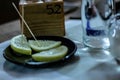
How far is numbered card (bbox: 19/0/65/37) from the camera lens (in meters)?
0.84

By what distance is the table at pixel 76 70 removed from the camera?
0.60 metres

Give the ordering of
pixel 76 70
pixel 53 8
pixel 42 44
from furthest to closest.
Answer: pixel 53 8, pixel 42 44, pixel 76 70

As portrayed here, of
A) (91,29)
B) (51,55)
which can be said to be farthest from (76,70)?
(91,29)

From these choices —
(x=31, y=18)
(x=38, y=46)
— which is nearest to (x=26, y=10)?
(x=31, y=18)

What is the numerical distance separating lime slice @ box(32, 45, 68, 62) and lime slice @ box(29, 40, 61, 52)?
24 mm

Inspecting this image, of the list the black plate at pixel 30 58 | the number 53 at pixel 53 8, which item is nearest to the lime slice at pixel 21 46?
the black plate at pixel 30 58

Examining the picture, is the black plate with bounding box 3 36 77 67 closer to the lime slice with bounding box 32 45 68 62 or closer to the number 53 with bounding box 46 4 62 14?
the lime slice with bounding box 32 45 68 62

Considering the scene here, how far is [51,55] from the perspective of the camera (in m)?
0.64

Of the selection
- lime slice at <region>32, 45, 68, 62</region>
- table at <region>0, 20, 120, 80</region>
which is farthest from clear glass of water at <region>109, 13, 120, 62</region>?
lime slice at <region>32, 45, 68, 62</region>

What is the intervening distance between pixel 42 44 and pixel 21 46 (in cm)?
6

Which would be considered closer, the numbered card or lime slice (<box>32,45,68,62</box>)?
lime slice (<box>32,45,68,62</box>)

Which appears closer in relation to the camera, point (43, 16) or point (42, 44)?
point (42, 44)

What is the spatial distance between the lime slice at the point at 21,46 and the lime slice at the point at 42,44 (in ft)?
0.05

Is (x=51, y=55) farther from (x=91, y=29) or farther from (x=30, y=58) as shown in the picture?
(x=91, y=29)
